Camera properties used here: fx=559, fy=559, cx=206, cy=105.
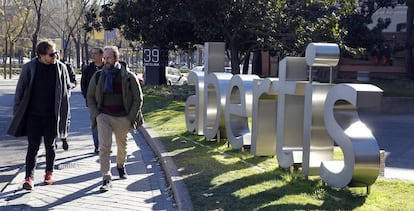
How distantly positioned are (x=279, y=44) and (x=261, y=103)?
1346 centimetres

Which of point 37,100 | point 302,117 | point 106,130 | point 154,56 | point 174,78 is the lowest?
point 174,78

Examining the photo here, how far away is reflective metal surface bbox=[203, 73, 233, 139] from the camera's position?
32.3 feet

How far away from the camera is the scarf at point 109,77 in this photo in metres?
6.77

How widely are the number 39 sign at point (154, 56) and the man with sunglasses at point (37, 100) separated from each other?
834 inches

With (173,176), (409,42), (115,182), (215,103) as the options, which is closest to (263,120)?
(173,176)

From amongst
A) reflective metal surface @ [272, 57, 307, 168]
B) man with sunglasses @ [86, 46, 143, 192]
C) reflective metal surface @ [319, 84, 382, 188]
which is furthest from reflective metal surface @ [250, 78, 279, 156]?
man with sunglasses @ [86, 46, 143, 192]

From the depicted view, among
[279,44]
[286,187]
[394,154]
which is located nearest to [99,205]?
[286,187]

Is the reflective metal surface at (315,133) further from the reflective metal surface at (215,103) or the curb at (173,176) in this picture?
the reflective metal surface at (215,103)

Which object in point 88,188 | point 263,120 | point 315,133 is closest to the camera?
point 315,133

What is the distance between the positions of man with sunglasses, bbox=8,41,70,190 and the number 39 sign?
21.2 m

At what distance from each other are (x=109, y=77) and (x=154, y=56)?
2164 cm

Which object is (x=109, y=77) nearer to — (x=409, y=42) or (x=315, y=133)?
(x=315, y=133)

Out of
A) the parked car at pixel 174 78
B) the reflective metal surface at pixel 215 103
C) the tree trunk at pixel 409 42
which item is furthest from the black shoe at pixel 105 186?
the parked car at pixel 174 78

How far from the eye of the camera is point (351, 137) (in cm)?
617
